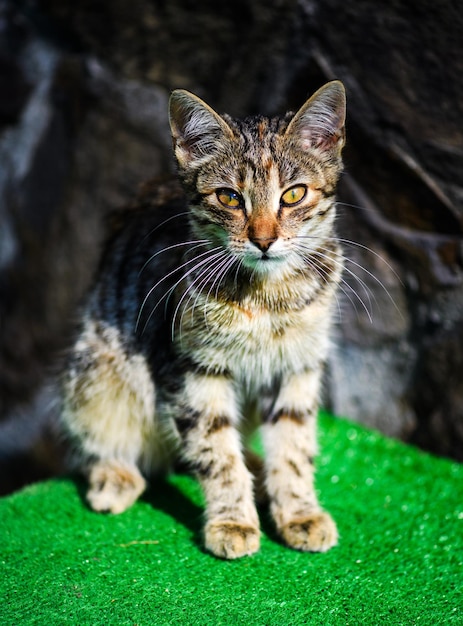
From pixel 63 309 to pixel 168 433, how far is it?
3.52 feet

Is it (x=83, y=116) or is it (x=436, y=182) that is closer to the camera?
(x=436, y=182)

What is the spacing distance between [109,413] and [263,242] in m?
0.84

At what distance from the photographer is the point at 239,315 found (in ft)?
6.07

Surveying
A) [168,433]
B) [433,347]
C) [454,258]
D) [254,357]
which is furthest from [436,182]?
[168,433]

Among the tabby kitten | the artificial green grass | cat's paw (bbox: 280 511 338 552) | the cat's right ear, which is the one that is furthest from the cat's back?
cat's paw (bbox: 280 511 338 552)

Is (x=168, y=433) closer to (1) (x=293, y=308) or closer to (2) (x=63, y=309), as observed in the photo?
(1) (x=293, y=308)

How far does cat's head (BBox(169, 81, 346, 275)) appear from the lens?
1735 mm

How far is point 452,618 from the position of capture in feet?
5.12

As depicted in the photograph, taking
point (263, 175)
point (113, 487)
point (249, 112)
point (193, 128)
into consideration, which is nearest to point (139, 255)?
point (193, 128)

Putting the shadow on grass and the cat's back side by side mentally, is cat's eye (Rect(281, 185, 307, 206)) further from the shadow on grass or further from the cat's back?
the shadow on grass

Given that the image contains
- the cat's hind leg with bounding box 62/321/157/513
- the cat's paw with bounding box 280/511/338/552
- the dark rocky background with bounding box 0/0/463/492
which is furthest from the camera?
the dark rocky background with bounding box 0/0/463/492

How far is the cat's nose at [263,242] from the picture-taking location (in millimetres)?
1683

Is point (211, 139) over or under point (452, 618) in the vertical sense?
over

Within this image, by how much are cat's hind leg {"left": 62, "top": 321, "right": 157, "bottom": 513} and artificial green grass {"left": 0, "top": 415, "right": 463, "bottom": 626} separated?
0.09 meters
